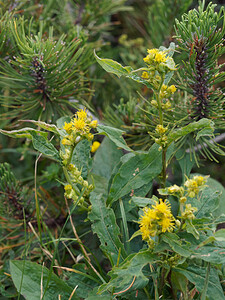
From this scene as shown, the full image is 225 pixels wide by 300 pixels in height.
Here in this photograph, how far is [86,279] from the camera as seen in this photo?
3.19ft

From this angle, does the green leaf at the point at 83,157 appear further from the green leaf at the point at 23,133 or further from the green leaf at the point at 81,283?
the green leaf at the point at 81,283

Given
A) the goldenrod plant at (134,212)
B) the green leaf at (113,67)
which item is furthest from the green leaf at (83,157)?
the green leaf at (113,67)

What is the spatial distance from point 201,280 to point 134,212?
0.33m

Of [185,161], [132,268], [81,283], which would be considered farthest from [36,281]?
[185,161]

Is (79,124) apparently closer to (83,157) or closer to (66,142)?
(66,142)

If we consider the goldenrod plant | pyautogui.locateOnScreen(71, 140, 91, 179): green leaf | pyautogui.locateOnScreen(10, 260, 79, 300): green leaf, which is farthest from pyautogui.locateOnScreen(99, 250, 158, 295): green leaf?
pyautogui.locateOnScreen(71, 140, 91, 179): green leaf

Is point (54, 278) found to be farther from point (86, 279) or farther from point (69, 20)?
point (69, 20)

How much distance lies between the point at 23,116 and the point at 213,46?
70 cm

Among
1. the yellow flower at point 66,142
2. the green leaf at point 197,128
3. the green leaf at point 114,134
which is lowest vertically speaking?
the green leaf at point 197,128

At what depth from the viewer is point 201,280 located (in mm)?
815

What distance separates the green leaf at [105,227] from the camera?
93 cm

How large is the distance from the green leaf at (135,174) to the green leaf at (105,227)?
0.16 feet

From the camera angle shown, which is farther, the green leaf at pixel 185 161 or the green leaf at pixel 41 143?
the green leaf at pixel 185 161

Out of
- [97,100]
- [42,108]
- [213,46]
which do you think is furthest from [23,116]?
[213,46]
